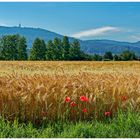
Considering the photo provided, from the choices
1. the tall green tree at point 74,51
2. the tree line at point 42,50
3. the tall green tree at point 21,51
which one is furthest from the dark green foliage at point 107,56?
the tall green tree at point 21,51

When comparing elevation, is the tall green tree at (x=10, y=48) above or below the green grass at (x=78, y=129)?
above

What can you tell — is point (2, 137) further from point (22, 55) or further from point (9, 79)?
point (22, 55)

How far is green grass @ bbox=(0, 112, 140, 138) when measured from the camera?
5.94 m

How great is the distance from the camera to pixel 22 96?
700 cm

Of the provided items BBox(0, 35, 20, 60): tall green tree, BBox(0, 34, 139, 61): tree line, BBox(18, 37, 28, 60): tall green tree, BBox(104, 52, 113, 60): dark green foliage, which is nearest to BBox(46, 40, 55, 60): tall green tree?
BBox(0, 34, 139, 61): tree line

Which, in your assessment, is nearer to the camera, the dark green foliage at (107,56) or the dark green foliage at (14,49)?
the dark green foliage at (107,56)

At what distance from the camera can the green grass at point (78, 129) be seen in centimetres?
594

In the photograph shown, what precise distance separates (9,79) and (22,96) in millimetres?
939

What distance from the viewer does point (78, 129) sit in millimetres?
5996

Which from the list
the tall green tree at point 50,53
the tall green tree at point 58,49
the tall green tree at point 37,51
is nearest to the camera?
the tall green tree at point 50,53

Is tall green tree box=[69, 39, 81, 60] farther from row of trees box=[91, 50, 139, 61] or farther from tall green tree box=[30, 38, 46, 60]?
row of trees box=[91, 50, 139, 61]

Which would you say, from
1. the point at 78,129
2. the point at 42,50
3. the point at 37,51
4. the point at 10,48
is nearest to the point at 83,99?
the point at 78,129

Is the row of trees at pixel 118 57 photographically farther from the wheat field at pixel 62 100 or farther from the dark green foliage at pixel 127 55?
the wheat field at pixel 62 100

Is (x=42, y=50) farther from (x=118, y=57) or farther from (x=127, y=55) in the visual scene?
(x=127, y=55)
